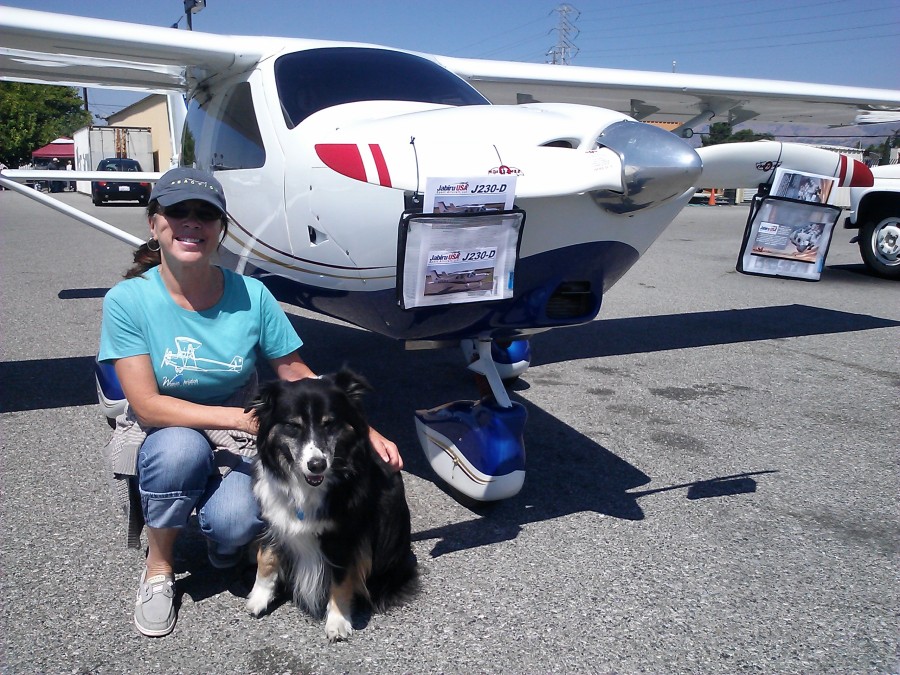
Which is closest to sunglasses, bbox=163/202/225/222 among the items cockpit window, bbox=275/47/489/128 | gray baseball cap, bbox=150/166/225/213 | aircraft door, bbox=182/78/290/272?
gray baseball cap, bbox=150/166/225/213

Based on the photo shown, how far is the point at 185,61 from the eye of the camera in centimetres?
487

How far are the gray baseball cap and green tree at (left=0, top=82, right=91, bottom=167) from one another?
6501cm

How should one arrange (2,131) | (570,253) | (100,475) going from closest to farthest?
(570,253), (100,475), (2,131)

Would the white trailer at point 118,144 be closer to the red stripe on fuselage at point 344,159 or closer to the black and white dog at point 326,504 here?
the red stripe on fuselage at point 344,159

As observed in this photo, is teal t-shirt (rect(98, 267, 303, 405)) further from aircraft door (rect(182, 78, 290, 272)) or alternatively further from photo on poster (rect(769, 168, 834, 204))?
photo on poster (rect(769, 168, 834, 204))

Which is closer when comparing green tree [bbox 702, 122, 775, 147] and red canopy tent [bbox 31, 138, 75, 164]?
green tree [bbox 702, 122, 775, 147]


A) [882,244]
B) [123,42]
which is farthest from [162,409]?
[882,244]

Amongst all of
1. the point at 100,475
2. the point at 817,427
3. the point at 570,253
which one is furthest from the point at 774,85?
the point at 100,475

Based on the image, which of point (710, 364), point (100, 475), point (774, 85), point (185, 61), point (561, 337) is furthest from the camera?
point (561, 337)

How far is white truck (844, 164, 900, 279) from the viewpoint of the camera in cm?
1148

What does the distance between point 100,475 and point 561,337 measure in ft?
16.0

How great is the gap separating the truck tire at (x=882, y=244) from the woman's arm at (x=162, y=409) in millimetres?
12466

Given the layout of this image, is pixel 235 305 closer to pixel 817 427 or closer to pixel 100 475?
pixel 100 475

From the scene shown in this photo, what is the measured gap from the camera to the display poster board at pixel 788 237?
3756 millimetres
